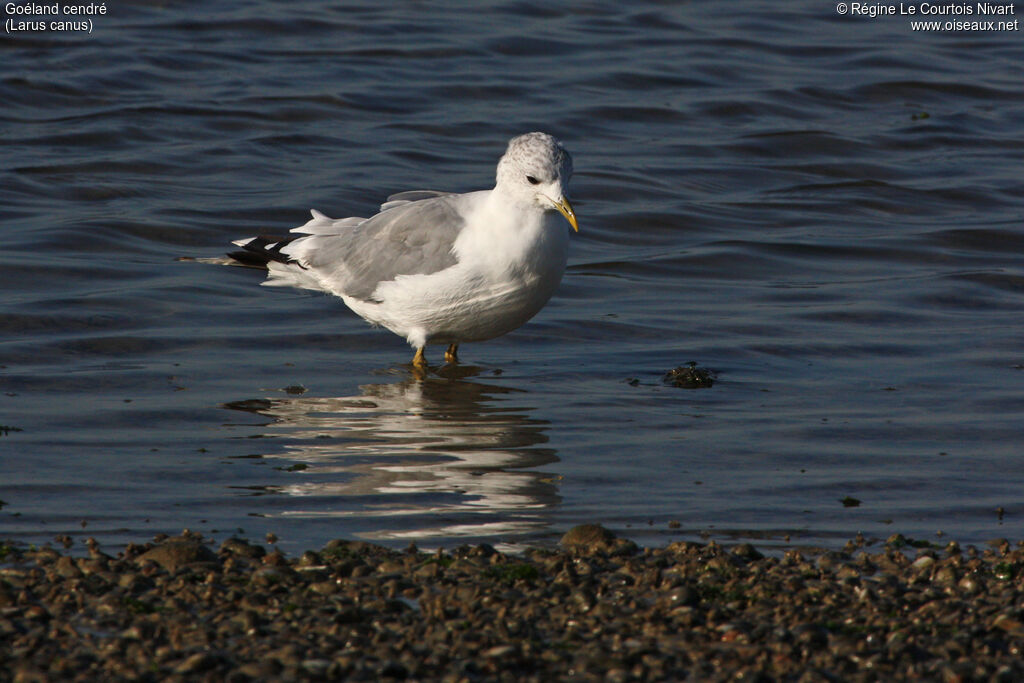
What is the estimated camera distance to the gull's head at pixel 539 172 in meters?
7.57

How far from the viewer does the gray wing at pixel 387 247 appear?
804 cm

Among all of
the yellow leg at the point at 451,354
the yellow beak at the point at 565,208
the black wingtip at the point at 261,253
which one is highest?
the yellow beak at the point at 565,208

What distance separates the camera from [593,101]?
→ 16.0 m

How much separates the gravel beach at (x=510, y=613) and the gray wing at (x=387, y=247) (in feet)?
9.73

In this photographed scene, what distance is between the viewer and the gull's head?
24.8ft

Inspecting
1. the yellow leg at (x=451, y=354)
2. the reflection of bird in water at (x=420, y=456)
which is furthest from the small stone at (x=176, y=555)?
the yellow leg at (x=451, y=354)

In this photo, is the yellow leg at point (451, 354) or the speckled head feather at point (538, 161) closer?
the speckled head feather at point (538, 161)

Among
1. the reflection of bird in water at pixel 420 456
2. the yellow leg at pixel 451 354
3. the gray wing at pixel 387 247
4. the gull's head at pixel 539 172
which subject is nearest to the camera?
the reflection of bird in water at pixel 420 456

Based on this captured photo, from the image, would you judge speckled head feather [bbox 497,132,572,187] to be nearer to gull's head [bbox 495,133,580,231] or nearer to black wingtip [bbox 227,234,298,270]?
gull's head [bbox 495,133,580,231]

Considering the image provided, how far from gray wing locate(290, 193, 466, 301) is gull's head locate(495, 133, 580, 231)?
472 mm

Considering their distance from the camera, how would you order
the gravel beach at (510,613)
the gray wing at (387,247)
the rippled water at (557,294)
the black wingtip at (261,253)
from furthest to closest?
the black wingtip at (261,253) < the gray wing at (387,247) < the rippled water at (557,294) < the gravel beach at (510,613)

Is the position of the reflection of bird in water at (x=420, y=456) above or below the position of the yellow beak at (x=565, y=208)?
below

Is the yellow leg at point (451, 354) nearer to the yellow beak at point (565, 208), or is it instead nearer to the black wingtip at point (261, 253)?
the black wingtip at point (261, 253)

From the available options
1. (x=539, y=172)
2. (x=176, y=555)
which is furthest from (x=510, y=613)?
(x=539, y=172)
